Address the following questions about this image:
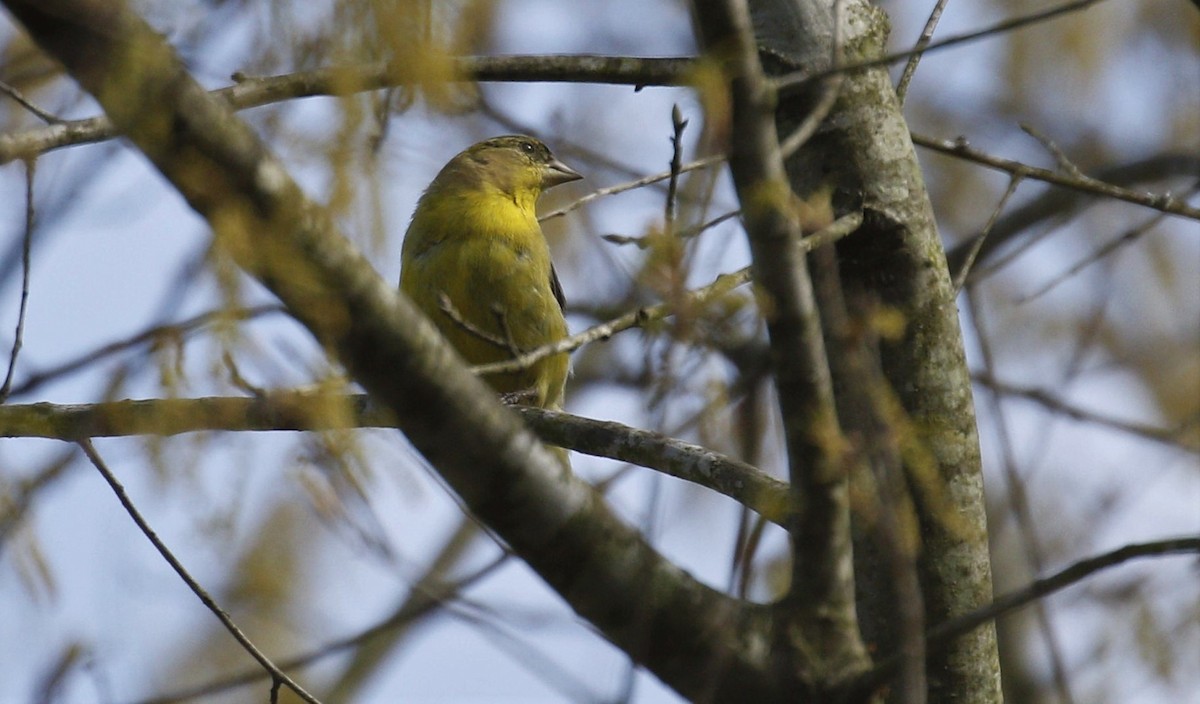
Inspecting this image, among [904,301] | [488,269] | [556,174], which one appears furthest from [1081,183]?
[556,174]

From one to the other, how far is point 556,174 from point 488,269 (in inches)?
49.7

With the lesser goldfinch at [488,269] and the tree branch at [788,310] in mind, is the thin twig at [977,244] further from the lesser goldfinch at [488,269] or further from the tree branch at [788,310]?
the lesser goldfinch at [488,269]

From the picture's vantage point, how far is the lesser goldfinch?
218 inches

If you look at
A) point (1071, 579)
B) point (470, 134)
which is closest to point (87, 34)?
point (1071, 579)

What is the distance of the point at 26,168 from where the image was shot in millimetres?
3418

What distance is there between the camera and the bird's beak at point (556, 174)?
668 centimetres

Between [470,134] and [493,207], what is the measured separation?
1236 millimetres

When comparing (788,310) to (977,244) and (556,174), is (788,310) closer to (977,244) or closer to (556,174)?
(977,244)

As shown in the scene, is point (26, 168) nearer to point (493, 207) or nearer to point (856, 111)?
point (856, 111)

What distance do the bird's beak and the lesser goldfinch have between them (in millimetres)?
207

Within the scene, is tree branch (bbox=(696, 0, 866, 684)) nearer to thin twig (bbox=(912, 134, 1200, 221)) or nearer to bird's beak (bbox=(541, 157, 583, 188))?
thin twig (bbox=(912, 134, 1200, 221))

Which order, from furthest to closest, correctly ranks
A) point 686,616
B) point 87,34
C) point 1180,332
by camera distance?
point 1180,332 < point 686,616 < point 87,34

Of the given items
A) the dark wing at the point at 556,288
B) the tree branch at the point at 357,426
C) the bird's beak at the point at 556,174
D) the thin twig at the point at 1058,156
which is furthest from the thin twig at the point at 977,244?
the bird's beak at the point at 556,174

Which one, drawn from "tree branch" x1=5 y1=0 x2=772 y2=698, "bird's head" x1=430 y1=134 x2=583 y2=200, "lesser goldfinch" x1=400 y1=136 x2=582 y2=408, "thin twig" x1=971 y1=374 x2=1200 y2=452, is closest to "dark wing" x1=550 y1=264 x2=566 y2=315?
"lesser goldfinch" x1=400 y1=136 x2=582 y2=408
